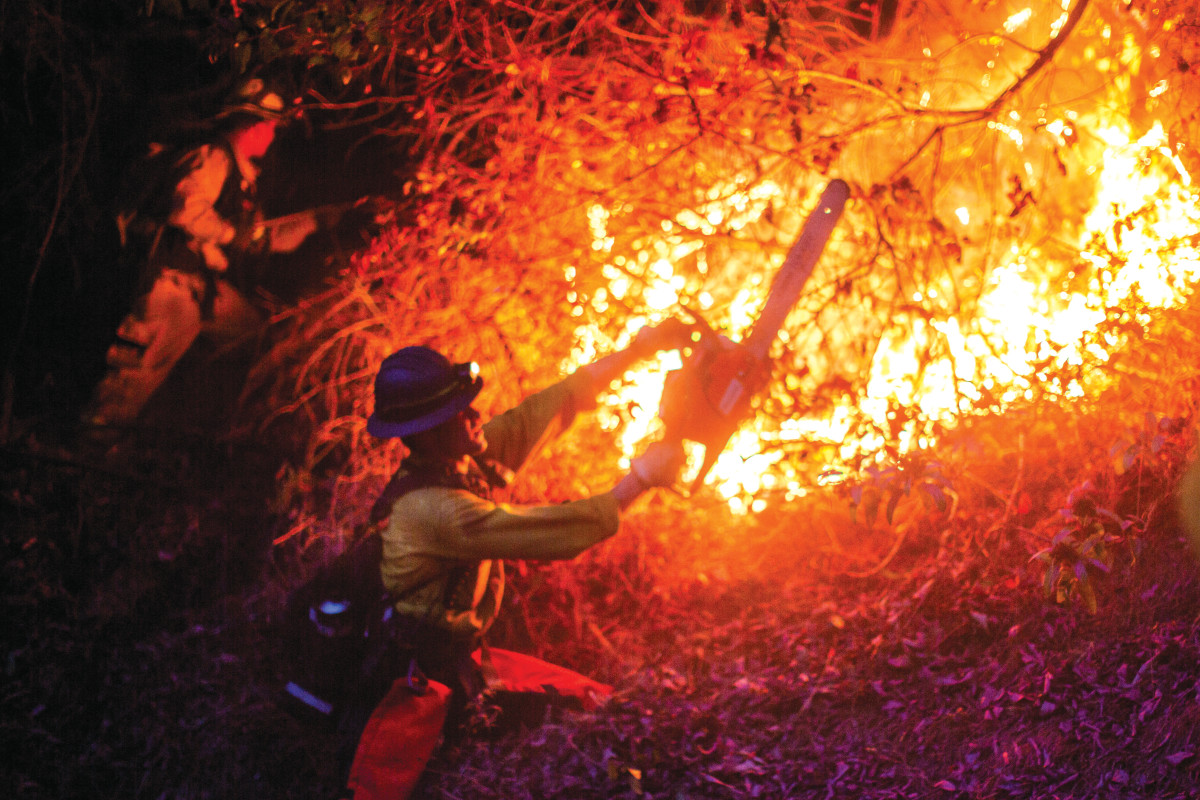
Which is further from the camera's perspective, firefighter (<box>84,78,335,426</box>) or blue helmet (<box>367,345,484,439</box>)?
firefighter (<box>84,78,335,426</box>)

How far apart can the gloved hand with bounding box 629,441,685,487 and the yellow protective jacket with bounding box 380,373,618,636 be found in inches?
6.4

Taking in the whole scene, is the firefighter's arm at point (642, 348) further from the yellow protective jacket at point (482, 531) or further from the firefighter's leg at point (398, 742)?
the firefighter's leg at point (398, 742)

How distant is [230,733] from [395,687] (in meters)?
1.63

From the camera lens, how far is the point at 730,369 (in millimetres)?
3449

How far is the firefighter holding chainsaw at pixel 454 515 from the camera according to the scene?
3320 mm

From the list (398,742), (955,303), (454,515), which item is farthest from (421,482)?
(955,303)

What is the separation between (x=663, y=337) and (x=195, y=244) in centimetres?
409

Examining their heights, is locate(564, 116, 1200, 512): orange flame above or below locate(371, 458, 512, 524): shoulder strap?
above

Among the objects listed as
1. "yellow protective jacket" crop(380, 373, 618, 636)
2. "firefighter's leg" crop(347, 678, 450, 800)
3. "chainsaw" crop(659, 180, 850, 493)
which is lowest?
"firefighter's leg" crop(347, 678, 450, 800)

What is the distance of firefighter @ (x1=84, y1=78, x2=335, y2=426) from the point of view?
5930mm

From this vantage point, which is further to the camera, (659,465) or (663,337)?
(663,337)

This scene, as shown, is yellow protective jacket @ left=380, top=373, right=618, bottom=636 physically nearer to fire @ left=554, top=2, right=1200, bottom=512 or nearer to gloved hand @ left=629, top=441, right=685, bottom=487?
gloved hand @ left=629, top=441, right=685, bottom=487

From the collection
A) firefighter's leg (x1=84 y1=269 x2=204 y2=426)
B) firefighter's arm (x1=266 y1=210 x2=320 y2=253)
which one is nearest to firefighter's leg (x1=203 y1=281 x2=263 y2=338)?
firefighter's leg (x1=84 y1=269 x2=204 y2=426)

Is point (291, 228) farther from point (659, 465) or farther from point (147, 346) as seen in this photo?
point (659, 465)
